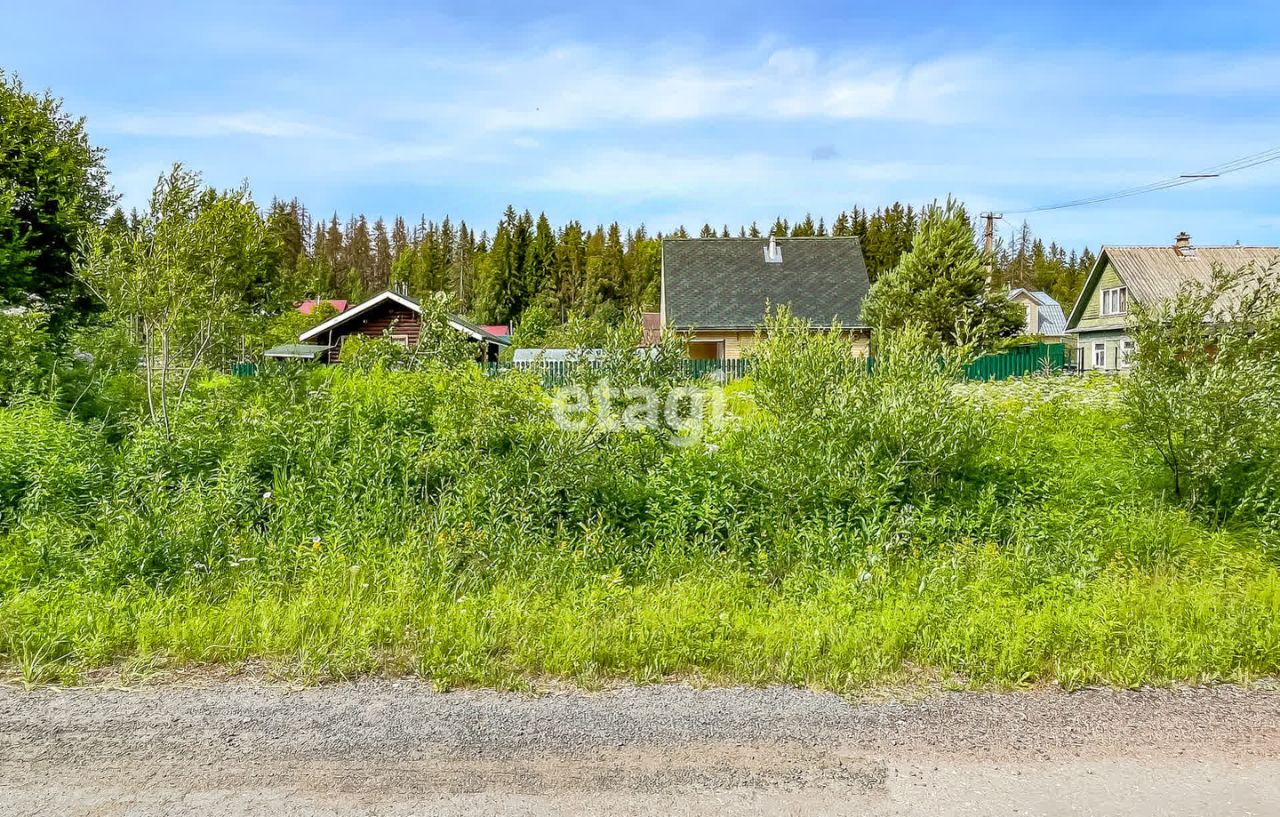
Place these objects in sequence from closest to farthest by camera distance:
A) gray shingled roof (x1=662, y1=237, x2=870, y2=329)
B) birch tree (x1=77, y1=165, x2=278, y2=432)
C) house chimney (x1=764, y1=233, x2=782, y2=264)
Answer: birch tree (x1=77, y1=165, x2=278, y2=432) → gray shingled roof (x1=662, y1=237, x2=870, y2=329) → house chimney (x1=764, y1=233, x2=782, y2=264)

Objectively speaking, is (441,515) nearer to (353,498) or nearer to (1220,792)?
(353,498)

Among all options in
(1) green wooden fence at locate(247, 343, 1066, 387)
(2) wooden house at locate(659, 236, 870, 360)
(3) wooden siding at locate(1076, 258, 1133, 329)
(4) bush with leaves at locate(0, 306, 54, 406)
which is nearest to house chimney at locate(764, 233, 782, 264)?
(2) wooden house at locate(659, 236, 870, 360)

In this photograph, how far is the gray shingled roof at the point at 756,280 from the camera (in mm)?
32125

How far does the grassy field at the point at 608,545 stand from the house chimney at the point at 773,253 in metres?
29.3

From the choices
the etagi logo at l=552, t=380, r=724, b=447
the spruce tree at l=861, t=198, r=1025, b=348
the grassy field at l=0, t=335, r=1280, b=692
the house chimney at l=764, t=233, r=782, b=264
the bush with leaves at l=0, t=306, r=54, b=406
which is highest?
the house chimney at l=764, t=233, r=782, b=264

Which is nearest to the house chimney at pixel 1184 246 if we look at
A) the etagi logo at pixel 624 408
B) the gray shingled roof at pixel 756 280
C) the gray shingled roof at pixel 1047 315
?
the gray shingled roof at pixel 756 280

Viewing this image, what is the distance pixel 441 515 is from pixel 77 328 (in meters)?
8.32

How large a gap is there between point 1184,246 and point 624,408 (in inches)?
1617

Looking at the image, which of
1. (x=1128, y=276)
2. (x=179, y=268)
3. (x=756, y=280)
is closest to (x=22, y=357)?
(x=179, y=268)

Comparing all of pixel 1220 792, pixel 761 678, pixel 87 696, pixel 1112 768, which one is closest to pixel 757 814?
pixel 761 678

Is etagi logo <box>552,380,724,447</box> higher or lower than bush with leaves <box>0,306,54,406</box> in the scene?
lower

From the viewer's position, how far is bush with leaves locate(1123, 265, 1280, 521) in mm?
5902

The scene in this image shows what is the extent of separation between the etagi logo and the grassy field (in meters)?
0.11

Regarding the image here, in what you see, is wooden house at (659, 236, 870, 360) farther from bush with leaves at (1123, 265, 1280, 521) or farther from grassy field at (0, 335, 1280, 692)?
grassy field at (0, 335, 1280, 692)
